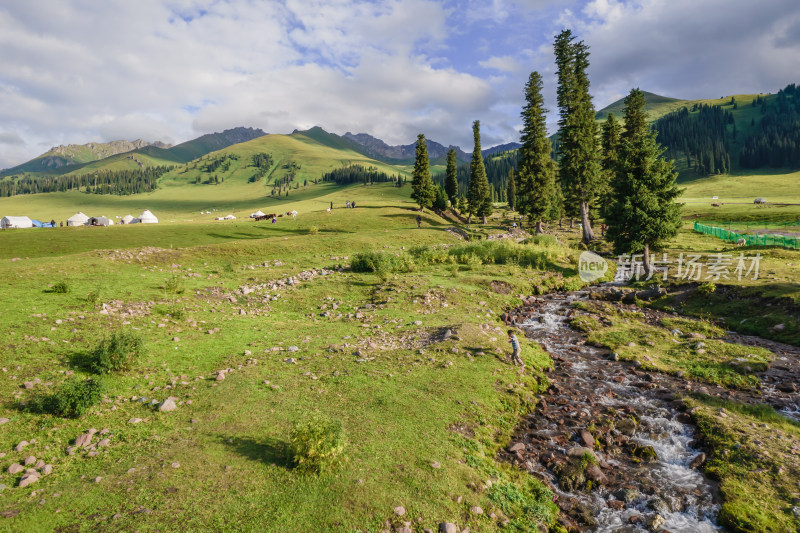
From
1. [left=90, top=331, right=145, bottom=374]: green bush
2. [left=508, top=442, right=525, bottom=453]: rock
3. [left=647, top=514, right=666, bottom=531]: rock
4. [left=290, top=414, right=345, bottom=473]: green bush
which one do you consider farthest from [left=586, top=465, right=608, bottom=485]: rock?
[left=90, top=331, right=145, bottom=374]: green bush

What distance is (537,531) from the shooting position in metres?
7.27

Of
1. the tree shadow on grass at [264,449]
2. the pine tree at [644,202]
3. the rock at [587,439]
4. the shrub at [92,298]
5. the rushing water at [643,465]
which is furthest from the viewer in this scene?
the pine tree at [644,202]

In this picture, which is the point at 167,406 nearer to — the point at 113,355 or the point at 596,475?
the point at 113,355

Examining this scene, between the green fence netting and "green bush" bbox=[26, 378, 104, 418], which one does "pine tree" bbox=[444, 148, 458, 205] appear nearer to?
the green fence netting

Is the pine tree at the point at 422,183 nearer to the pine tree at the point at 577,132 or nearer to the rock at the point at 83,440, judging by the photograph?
the pine tree at the point at 577,132

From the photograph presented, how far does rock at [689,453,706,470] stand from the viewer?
9266 millimetres

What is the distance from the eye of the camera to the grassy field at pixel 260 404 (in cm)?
709

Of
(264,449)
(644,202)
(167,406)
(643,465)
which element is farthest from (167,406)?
(644,202)

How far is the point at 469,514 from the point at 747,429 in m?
8.85

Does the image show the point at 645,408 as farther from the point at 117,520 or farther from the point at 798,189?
the point at 798,189

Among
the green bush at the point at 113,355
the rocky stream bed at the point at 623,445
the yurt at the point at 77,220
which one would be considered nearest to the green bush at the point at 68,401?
the green bush at the point at 113,355

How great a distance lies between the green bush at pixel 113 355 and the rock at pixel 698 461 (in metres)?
16.5

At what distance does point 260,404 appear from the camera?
1052 cm

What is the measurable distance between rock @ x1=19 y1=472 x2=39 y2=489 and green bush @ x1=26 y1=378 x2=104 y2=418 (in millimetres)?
2013
